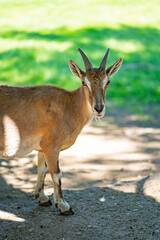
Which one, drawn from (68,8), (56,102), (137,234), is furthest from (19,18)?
(137,234)

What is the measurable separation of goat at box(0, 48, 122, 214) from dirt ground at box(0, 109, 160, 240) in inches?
21.5

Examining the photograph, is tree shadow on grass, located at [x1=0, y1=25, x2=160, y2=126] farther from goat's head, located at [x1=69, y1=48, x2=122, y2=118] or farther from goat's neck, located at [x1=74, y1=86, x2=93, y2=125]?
goat's head, located at [x1=69, y1=48, x2=122, y2=118]

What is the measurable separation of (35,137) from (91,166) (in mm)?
3788

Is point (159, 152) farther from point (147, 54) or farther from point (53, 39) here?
point (53, 39)

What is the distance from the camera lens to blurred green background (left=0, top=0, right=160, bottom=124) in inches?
727

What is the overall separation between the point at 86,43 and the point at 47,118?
16.2 metres

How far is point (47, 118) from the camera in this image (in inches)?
268

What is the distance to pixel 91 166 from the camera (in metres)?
10.2

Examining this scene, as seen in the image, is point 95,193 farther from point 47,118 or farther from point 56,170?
point 47,118

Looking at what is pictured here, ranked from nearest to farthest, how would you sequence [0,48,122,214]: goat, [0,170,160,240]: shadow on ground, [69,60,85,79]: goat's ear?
[0,170,160,240]: shadow on ground < [0,48,122,214]: goat < [69,60,85,79]: goat's ear

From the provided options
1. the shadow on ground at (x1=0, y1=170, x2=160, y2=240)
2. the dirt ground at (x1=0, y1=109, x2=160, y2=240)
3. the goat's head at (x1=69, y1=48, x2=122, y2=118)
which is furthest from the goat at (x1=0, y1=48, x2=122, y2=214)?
the dirt ground at (x1=0, y1=109, x2=160, y2=240)

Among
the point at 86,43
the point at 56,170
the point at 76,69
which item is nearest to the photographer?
the point at 56,170

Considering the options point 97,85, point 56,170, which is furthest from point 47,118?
point 97,85

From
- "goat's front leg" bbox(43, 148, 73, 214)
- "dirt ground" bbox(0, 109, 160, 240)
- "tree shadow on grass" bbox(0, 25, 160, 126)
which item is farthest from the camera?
"tree shadow on grass" bbox(0, 25, 160, 126)
